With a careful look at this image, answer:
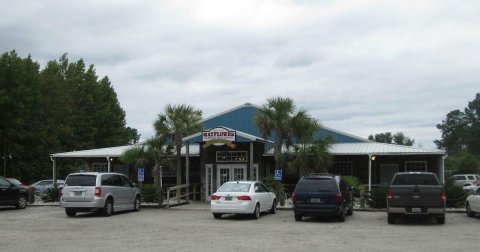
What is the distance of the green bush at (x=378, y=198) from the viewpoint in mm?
→ 24002

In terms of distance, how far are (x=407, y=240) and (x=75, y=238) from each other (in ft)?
27.5

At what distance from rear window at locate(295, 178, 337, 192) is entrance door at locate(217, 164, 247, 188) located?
10875mm

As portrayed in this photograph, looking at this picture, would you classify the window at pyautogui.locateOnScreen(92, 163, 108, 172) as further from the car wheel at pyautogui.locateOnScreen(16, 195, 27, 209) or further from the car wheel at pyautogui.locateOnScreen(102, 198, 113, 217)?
the car wheel at pyautogui.locateOnScreen(102, 198, 113, 217)

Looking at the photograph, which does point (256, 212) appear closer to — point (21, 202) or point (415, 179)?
point (415, 179)

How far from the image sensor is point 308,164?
26.3 meters

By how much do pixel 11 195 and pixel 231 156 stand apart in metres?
11.3

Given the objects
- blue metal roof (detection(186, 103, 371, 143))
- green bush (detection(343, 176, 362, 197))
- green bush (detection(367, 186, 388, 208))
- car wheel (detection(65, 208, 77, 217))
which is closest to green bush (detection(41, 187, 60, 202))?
car wheel (detection(65, 208, 77, 217))

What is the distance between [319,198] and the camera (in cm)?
1870

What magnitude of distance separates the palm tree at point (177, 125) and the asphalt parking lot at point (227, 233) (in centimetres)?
697

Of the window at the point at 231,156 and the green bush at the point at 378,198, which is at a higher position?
the window at the point at 231,156

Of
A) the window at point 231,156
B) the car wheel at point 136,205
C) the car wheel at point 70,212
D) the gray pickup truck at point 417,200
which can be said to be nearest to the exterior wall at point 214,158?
the window at point 231,156

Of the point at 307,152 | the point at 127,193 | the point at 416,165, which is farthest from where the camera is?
the point at 416,165

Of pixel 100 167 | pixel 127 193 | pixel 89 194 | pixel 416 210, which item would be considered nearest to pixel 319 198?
pixel 416 210

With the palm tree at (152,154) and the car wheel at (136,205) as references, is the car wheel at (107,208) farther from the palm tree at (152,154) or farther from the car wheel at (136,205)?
the palm tree at (152,154)
